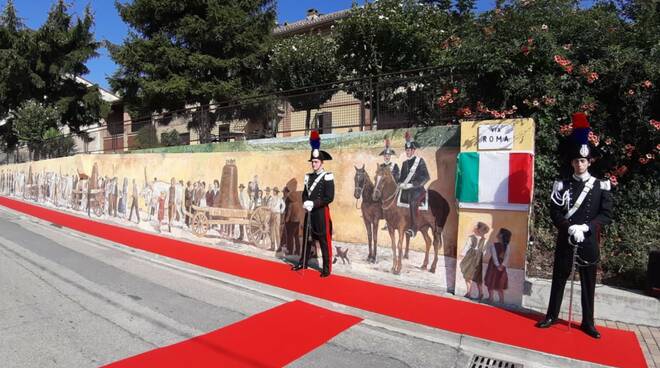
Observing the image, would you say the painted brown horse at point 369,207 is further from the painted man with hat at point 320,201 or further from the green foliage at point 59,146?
the green foliage at point 59,146

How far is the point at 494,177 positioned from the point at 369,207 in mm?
2247

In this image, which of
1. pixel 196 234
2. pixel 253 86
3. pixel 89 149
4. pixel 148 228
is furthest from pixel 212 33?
pixel 196 234

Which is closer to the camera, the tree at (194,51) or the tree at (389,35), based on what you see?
the tree at (389,35)

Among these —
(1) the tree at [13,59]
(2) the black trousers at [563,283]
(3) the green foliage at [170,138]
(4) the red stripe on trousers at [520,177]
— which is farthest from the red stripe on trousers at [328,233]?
(1) the tree at [13,59]

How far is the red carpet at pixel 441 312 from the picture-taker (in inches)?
171

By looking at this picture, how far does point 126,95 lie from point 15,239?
35.2 ft

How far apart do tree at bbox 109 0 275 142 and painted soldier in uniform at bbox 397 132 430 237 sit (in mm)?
12795

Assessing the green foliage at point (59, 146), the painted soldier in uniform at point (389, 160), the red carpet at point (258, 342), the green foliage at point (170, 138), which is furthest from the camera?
the green foliage at point (59, 146)

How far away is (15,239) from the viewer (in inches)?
448

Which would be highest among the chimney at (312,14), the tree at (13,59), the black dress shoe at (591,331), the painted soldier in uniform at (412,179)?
the chimney at (312,14)

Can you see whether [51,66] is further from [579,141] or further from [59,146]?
[579,141]

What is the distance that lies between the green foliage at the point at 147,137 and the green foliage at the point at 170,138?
0.48 metres

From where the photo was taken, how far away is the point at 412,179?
6.80 metres

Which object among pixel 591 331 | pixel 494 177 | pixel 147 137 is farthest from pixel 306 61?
pixel 591 331
